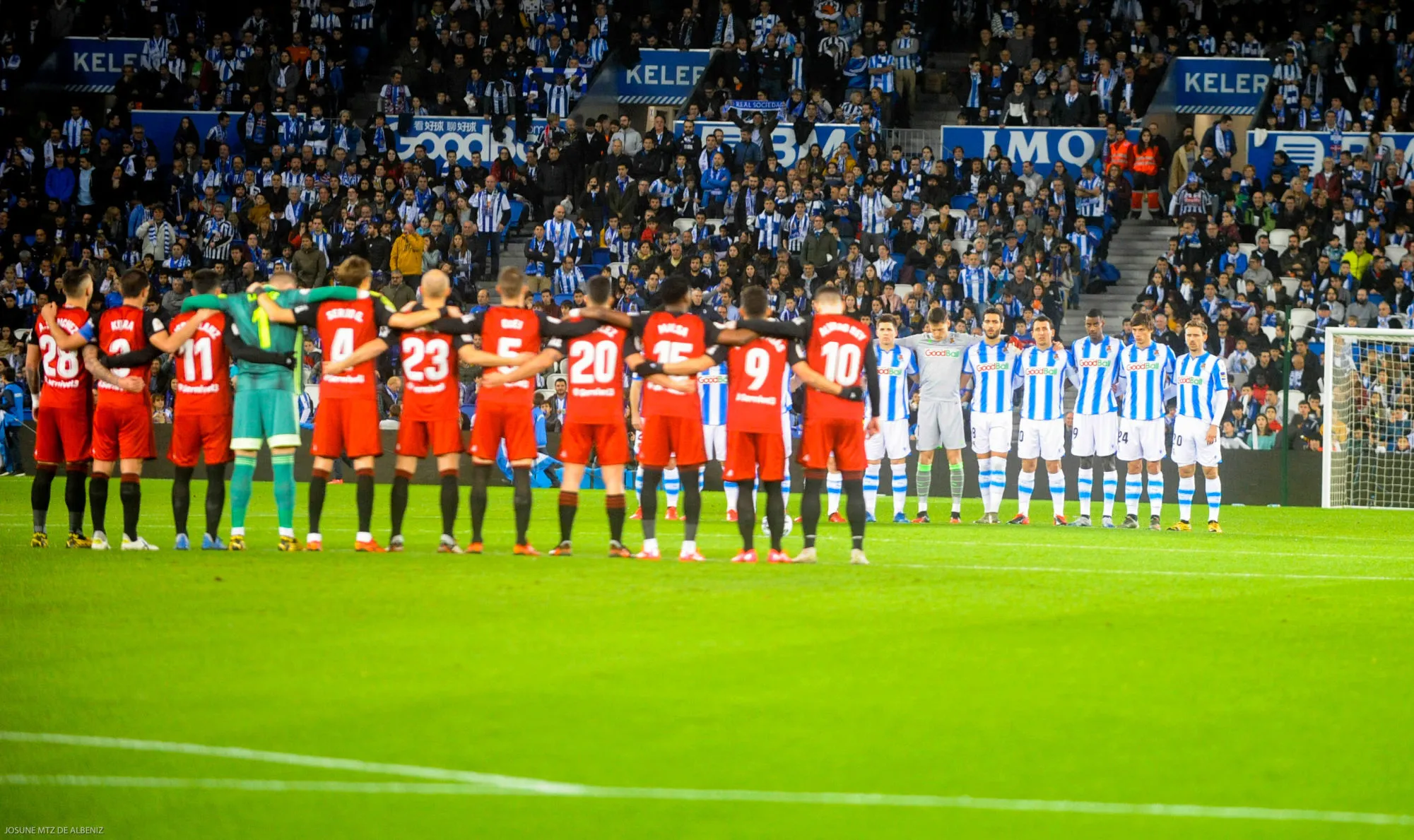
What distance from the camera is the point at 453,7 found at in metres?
35.8

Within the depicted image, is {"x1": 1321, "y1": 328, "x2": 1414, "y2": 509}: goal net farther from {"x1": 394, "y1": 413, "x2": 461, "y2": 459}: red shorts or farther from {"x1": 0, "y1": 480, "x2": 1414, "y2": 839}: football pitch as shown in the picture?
{"x1": 394, "y1": 413, "x2": 461, "y2": 459}: red shorts

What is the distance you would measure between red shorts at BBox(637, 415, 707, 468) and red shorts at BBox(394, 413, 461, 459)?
4.69 feet

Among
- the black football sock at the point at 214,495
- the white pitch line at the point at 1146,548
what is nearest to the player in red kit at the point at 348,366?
the black football sock at the point at 214,495

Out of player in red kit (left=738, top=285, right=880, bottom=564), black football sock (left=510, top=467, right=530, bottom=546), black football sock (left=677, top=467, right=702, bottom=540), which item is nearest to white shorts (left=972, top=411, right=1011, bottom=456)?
player in red kit (left=738, top=285, right=880, bottom=564)

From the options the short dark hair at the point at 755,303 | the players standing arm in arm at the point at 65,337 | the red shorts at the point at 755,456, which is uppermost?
the short dark hair at the point at 755,303

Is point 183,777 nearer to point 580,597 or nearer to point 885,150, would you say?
point 580,597

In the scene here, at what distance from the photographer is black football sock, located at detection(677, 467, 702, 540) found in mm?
12312

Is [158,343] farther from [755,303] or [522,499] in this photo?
[755,303]

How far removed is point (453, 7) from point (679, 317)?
1002 inches

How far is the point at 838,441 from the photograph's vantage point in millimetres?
12430

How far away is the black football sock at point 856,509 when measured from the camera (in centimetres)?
1245

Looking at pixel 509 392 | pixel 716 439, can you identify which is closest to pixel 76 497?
pixel 509 392

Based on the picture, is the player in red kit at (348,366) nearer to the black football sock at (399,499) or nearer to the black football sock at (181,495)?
the black football sock at (399,499)

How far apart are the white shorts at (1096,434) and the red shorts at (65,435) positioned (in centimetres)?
1103
